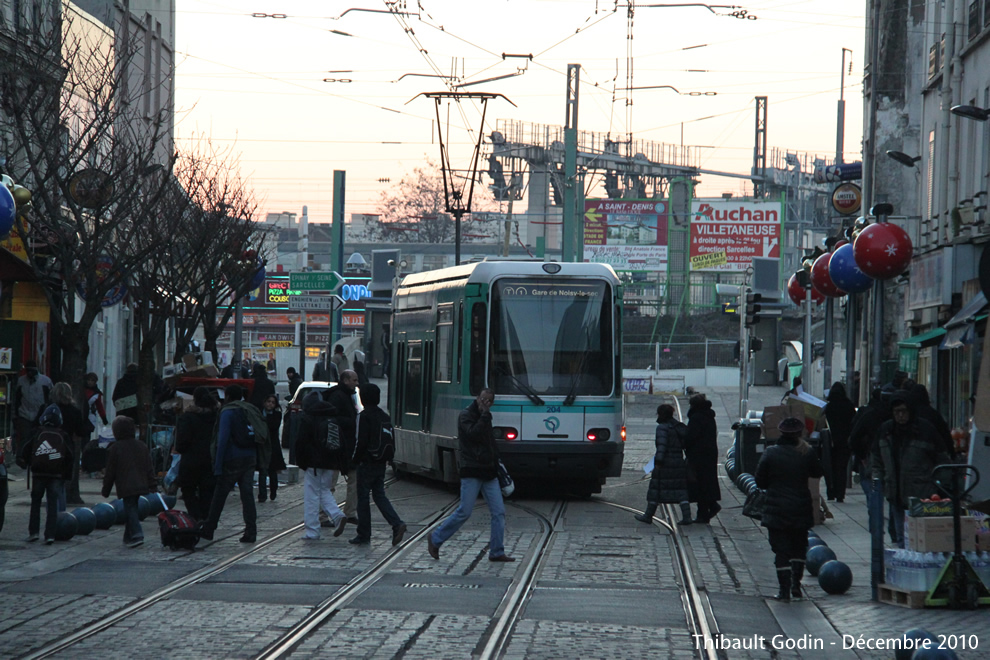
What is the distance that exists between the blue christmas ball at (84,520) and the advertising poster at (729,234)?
5855 centimetres

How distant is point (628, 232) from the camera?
73.5 metres

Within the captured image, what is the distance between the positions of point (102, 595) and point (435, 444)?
9.47m

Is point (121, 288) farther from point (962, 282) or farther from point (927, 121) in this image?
point (927, 121)

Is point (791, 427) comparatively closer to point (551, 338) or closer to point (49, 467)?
point (49, 467)

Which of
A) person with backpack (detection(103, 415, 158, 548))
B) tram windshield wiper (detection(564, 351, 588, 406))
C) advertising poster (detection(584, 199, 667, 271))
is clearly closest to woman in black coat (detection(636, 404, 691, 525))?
tram windshield wiper (detection(564, 351, 588, 406))

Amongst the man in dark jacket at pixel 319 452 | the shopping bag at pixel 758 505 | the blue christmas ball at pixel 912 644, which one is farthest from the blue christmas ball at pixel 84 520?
the blue christmas ball at pixel 912 644

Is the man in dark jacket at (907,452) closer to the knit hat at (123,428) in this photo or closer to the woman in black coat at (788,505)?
the woman in black coat at (788,505)

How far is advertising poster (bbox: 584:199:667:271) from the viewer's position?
73062 mm

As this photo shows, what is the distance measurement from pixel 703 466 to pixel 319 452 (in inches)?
194

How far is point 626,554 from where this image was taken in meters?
13.5

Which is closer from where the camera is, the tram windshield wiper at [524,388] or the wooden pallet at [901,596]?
the wooden pallet at [901,596]

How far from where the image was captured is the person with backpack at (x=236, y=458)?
13.9 meters

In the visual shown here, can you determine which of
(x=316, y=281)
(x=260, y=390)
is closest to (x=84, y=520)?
(x=260, y=390)

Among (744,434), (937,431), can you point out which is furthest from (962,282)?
(937,431)
